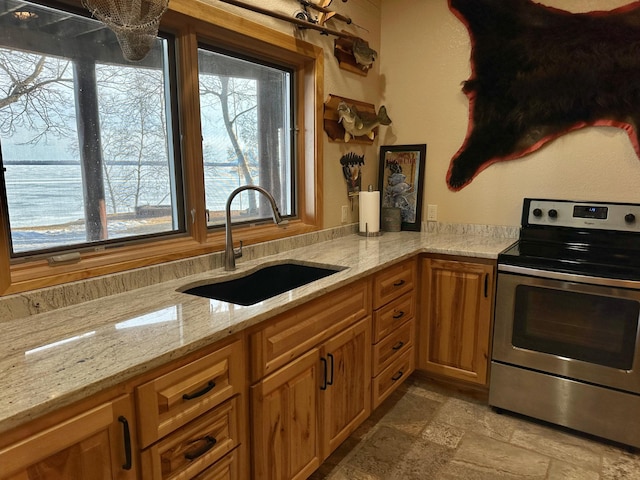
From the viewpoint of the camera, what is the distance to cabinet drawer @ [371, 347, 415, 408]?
86.7 inches

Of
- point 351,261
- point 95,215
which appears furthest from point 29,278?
point 351,261

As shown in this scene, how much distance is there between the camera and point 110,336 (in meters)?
1.18

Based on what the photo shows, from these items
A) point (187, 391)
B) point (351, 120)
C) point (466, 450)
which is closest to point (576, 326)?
point (466, 450)

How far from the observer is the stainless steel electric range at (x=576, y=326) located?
2012mm

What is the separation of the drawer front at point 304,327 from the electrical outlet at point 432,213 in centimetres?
118

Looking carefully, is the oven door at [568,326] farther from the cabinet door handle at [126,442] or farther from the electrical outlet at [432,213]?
the cabinet door handle at [126,442]

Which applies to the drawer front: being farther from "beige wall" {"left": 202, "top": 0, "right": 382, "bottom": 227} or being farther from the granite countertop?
"beige wall" {"left": 202, "top": 0, "right": 382, "bottom": 227}

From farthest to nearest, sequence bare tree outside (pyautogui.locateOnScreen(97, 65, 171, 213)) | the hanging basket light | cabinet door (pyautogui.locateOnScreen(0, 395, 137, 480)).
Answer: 1. bare tree outside (pyautogui.locateOnScreen(97, 65, 171, 213))
2. the hanging basket light
3. cabinet door (pyautogui.locateOnScreen(0, 395, 137, 480))

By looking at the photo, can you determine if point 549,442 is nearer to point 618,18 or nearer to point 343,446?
point 343,446

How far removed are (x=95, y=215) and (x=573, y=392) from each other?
231cm

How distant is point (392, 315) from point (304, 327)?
78 cm

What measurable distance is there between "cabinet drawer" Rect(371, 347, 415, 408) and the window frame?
89 centimetres

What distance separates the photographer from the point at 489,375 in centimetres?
241

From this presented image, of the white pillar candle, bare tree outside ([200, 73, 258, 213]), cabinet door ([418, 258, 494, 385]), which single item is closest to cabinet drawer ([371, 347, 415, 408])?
cabinet door ([418, 258, 494, 385])
